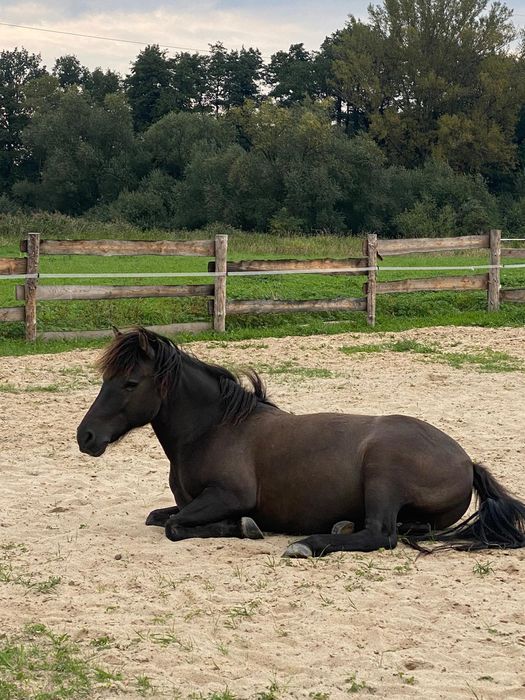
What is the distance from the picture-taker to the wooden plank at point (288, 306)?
14.2 metres

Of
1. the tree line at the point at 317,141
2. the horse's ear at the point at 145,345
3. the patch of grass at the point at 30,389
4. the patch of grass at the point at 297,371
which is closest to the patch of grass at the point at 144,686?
the horse's ear at the point at 145,345

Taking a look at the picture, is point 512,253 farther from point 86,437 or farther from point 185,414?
point 86,437

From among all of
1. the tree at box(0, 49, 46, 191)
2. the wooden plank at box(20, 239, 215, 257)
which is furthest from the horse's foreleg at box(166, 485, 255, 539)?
the tree at box(0, 49, 46, 191)

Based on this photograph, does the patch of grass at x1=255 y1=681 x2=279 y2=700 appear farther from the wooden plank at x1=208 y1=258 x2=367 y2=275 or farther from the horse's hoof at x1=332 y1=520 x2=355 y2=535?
the wooden plank at x1=208 y1=258 x2=367 y2=275

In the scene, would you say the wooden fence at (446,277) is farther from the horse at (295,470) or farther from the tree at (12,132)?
the tree at (12,132)

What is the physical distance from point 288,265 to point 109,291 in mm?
2941

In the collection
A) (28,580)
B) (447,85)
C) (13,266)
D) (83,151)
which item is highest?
(447,85)

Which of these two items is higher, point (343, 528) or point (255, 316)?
point (255, 316)

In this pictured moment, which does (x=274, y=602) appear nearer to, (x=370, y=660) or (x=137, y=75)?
(x=370, y=660)

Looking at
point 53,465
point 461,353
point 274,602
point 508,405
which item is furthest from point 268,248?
point 274,602

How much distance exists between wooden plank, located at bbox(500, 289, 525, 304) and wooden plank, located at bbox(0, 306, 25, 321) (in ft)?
27.8

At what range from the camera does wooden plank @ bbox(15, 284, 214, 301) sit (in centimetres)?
1261

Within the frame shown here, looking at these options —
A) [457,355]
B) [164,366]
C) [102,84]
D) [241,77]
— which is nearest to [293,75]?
[241,77]

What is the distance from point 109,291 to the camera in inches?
516
